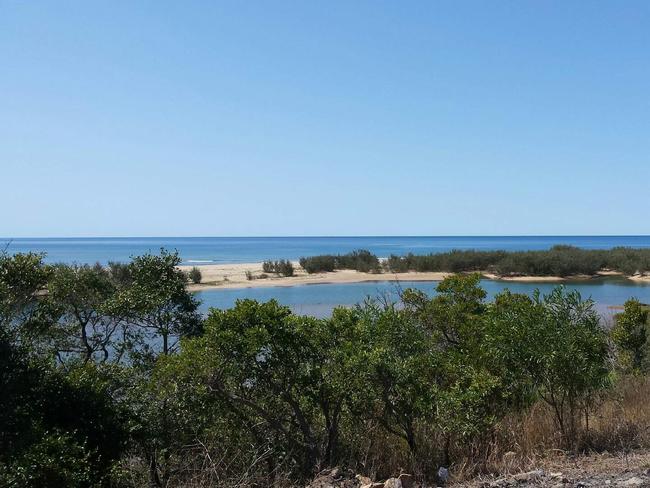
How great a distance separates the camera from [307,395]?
729 cm

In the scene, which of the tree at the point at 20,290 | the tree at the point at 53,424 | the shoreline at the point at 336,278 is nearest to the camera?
the tree at the point at 53,424

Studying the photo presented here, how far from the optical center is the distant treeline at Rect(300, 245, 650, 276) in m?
53.1

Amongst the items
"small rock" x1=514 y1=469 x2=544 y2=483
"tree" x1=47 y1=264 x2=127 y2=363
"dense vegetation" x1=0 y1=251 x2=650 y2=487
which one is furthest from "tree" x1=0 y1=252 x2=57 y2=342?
"small rock" x1=514 y1=469 x2=544 y2=483

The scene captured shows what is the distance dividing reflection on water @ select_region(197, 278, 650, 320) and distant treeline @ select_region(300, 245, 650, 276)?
527cm

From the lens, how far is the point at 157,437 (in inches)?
282

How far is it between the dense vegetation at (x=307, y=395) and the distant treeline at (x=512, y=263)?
4682cm

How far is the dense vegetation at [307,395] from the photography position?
6863 millimetres

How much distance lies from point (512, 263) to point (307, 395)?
4934cm

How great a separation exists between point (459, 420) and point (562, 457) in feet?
4.30

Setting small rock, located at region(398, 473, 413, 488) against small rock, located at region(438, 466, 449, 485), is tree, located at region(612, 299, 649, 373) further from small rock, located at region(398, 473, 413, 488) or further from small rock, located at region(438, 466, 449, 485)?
small rock, located at region(398, 473, 413, 488)

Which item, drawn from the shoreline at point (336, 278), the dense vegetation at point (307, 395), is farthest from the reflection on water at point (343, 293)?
the dense vegetation at point (307, 395)

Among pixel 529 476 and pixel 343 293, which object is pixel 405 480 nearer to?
pixel 529 476

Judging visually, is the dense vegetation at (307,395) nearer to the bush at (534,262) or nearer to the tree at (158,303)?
the tree at (158,303)

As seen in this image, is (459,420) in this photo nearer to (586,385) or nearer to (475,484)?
(475,484)
